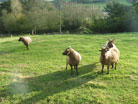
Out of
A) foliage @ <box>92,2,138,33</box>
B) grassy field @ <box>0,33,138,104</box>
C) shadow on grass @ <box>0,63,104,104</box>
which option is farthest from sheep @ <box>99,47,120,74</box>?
foliage @ <box>92,2,138,33</box>

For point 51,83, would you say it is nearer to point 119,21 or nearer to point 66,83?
point 66,83

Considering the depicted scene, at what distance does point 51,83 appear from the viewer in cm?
817

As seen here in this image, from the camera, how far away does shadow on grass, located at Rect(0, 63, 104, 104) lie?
729 cm

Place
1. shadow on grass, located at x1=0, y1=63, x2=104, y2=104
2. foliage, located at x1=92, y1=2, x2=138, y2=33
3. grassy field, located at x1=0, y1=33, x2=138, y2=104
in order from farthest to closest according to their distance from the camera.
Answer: foliage, located at x1=92, y1=2, x2=138, y2=33, shadow on grass, located at x1=0, y1=63, x2=104, y2=104, grassy field, located at x1=0, y1=33, x2=138, y2=104

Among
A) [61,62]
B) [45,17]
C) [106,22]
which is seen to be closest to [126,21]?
[106,22]

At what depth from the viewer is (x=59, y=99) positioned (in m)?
6.78

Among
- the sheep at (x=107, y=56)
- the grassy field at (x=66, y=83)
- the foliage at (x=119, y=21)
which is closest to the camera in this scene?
the grassy field at (x=66, y=83)

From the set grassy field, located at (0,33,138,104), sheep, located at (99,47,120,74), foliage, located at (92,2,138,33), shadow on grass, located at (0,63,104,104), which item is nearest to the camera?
grassy field, located at (0,33,138,104)

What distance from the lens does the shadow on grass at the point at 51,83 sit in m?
7.29

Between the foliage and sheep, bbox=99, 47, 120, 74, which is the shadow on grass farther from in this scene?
the foliage

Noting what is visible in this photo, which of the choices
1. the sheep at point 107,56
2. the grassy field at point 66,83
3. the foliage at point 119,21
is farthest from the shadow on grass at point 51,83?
the foliage at point 119,21

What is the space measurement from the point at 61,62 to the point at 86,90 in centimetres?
451

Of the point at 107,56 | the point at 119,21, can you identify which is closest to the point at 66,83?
the point at 107,56

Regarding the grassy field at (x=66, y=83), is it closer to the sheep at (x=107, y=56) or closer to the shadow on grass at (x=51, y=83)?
the shadow on grass at (x=51, y=83)
